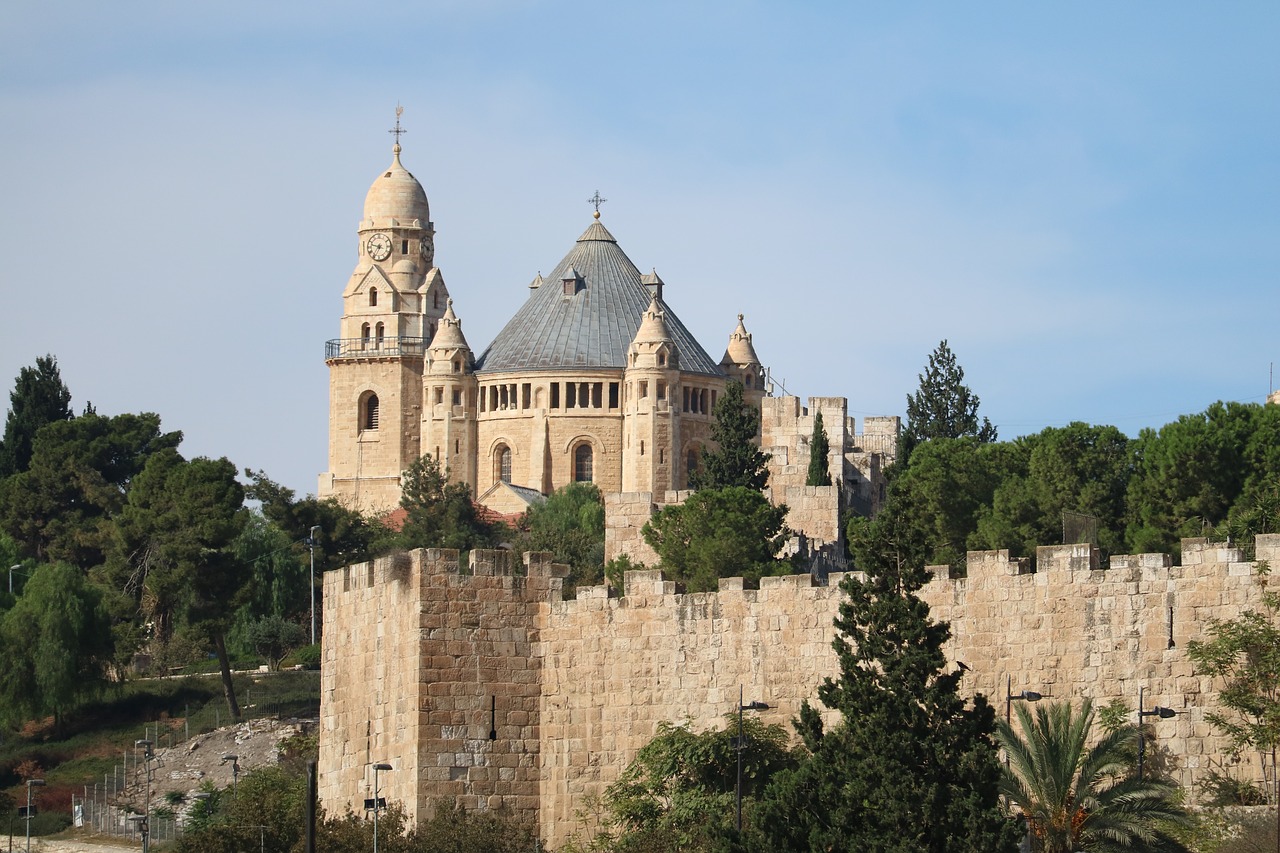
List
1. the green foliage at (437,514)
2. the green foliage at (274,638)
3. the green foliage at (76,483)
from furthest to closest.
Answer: the green foliage at (76,483), the green foliage at (437,514), the green foliage at (274,638)

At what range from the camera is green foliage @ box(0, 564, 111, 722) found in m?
78.7

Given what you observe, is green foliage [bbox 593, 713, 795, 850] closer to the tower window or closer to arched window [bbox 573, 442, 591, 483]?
arched window [bbox 573, 442, 591, 483]

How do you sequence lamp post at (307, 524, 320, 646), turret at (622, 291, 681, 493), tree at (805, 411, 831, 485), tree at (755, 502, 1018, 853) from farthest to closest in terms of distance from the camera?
turret at (622, 291, 681, 493) < tree at (805, 411, 831, 485) < lamp post at (307, 524, 320, 646) < tree at (755, 502, 1018, 853)

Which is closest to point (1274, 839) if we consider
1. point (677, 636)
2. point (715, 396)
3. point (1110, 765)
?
point (1110, 765)

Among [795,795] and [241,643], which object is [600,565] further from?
[795,795]

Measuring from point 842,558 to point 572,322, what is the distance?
35519mm

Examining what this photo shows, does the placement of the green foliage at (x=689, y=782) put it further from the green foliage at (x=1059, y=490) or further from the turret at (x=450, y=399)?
the turret at (x=450, y=399)

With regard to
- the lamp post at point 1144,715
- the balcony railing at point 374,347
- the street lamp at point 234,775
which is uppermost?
the balcony railing at point 374,347

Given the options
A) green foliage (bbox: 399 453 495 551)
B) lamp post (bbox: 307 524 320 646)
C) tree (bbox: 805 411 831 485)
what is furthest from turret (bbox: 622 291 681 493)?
lamp post (bbox: 307 524 320 646)

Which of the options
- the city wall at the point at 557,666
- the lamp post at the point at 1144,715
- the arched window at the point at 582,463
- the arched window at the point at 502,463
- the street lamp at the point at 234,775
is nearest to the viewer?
the lamp post at the point at 1144,715

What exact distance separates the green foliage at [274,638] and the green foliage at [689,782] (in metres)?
42.7

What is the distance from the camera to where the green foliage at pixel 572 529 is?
285 ft

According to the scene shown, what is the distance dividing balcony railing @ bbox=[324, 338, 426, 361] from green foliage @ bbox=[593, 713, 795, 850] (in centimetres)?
7317

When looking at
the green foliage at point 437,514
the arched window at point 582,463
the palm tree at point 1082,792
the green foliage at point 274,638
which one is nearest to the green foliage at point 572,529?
the green foliage at point 437,514
